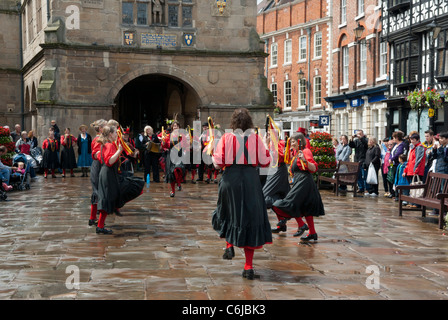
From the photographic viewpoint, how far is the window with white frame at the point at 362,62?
3465 centimetres

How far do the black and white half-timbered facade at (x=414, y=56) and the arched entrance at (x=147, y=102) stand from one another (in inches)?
425

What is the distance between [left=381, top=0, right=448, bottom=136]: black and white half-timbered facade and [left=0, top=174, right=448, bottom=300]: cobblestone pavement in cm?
1498

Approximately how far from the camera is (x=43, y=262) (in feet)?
24.2

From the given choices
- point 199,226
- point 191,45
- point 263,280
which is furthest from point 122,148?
point 191,45

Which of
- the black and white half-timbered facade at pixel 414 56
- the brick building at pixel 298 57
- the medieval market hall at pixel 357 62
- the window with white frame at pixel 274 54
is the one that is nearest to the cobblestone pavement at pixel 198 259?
the medieval market hall at pixel 357 62

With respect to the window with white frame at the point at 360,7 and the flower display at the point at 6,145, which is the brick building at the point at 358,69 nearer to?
the window with white frame at the point at 360,7

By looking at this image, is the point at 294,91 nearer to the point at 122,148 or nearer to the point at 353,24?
the point at 353,24

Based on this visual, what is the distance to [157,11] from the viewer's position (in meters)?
24.4

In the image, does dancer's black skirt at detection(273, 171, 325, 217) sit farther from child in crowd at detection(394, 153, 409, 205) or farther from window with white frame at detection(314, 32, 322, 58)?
window with white frame at detection(314, 32, 322, 58)

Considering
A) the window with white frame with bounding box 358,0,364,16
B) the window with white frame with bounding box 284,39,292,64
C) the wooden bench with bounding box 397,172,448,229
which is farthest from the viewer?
the window with white frame with bounding box 284,39,292,64

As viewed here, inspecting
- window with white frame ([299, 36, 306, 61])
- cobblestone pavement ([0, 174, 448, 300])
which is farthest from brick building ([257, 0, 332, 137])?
cobblestone pavement ([0, 174, 448, 300])

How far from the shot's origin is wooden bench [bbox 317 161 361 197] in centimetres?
1612

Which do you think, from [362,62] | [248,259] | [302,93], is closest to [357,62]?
[362,62]

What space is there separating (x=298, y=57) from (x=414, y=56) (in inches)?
729
